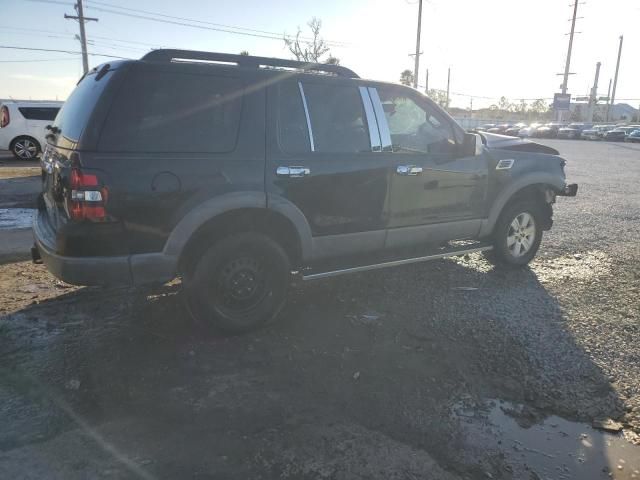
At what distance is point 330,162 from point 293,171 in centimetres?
37

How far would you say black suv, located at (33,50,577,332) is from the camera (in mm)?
3484

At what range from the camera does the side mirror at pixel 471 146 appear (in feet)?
16.7

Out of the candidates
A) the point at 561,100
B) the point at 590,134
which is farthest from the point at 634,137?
the point at 561,100

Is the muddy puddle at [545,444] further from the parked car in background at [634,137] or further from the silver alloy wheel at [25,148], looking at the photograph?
the parked car in background at [634,137]

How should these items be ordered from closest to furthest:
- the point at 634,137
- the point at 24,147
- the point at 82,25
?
the point at 24,147 → the point at 82,25 → the point at 634,137

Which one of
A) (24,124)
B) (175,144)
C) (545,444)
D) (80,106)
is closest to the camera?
(545,444)

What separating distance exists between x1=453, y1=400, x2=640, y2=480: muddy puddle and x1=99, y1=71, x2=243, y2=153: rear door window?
2588mm

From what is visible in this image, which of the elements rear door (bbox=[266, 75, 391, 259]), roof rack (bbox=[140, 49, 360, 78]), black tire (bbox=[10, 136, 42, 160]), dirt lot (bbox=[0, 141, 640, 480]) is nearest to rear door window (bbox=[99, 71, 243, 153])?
roof rack (bbox=[140, 49, 360, 78])

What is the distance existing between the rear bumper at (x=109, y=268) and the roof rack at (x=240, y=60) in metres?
1.46

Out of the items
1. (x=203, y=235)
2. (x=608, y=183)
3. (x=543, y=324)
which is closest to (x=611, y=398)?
(x=543, y=324)

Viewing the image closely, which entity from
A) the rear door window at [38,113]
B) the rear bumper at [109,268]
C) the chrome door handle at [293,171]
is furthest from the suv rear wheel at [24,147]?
the chrome door handle at [293,171]

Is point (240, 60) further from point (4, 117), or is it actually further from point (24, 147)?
point (24, 147)

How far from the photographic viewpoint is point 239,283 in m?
4.07

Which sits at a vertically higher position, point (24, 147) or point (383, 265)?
point (24, 147)
